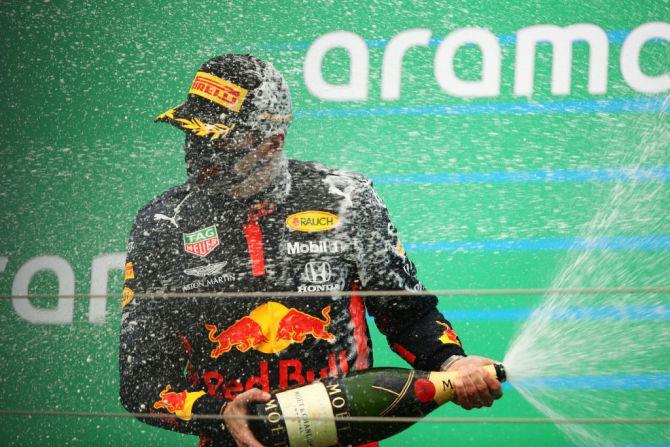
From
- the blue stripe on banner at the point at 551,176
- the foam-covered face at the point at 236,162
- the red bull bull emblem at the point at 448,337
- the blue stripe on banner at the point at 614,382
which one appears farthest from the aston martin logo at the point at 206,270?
the blue stripe on banner at the point at 614,382

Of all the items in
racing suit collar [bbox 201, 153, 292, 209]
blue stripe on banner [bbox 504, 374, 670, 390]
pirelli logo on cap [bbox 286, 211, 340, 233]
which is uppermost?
racing suit collar [bbox 201, 153, 292, 209]

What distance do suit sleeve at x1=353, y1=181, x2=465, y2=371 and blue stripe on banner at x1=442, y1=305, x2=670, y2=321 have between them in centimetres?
27

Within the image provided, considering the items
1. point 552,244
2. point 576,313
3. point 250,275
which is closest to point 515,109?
point 552,244

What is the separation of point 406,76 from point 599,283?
1.64 feet

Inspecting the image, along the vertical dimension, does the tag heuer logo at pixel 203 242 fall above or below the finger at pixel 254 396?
above

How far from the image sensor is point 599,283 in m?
1.69

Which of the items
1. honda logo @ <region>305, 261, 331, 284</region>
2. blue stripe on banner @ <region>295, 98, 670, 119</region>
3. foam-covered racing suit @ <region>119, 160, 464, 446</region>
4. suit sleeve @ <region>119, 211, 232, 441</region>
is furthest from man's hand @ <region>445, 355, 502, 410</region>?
blue stripe on banner @ <region>295, 98, 670, 119</region>

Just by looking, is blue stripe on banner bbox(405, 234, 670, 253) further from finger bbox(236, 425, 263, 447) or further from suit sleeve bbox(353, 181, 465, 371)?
finger bbox(236, 425, 263, 447)

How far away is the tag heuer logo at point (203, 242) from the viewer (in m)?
1.44

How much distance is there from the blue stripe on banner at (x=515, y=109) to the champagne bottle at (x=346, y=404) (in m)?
0.59

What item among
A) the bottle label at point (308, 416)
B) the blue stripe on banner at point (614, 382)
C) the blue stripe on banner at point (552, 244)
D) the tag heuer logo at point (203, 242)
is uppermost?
the tag heuer logo at point (203, 242)

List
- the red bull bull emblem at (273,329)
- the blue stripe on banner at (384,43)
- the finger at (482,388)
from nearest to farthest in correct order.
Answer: the finger at (482,388) → the red bull bull emblem at (273,329) → the blue stripe on banner at (384,43)

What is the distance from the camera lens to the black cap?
1.43m

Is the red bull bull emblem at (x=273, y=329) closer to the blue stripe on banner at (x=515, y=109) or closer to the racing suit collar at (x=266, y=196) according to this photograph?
the racing suit collar at (x=266, y=196)
